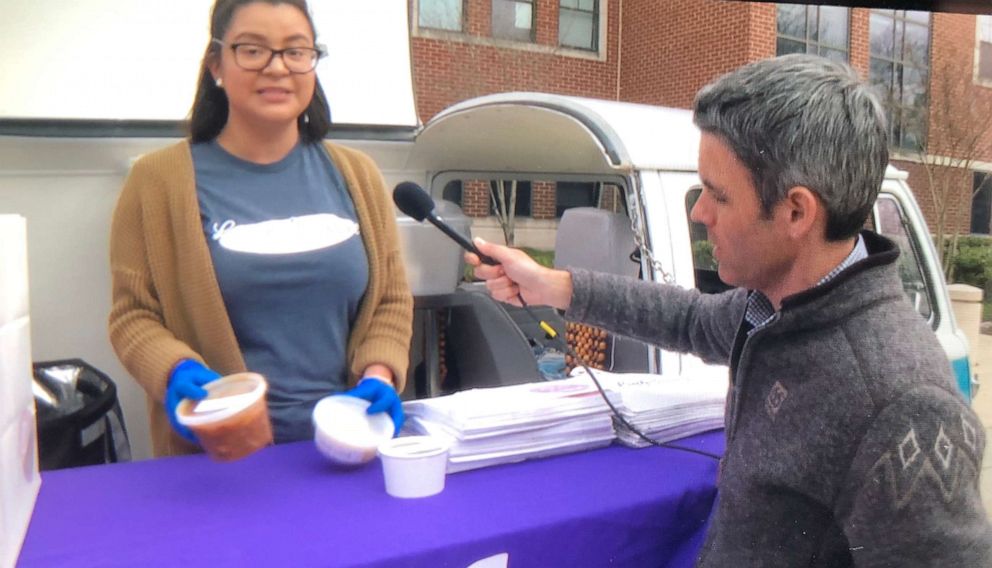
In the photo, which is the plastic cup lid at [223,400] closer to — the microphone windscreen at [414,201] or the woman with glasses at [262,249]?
the woman with glasses at [262,249]

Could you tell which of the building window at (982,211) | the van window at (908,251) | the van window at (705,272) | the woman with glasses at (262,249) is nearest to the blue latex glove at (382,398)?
the woman with glasses at (262,249)

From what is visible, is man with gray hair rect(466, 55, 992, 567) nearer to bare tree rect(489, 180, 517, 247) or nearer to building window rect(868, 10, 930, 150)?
bare tree rect(489, 180, 517, 247)

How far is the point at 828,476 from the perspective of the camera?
1.21 m

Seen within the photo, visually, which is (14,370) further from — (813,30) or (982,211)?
(982,211)

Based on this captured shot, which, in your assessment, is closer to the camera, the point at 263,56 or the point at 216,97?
the point at 263,56

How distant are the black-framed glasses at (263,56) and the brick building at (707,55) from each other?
419 inches

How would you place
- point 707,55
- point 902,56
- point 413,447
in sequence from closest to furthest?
point 413,447 < point 707,55 < point 902,56

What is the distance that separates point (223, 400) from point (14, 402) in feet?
1.05

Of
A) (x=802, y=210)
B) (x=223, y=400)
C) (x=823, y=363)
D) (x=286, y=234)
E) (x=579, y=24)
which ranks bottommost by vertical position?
(x=223, y=400)

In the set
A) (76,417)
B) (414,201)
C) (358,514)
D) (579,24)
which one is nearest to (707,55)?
(579,24)

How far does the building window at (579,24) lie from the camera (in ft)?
50.3

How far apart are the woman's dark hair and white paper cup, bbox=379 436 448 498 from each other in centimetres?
86

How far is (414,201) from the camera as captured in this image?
189cm

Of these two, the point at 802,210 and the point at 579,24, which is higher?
the point at 579,24
